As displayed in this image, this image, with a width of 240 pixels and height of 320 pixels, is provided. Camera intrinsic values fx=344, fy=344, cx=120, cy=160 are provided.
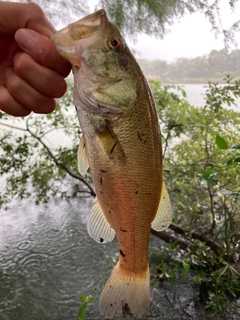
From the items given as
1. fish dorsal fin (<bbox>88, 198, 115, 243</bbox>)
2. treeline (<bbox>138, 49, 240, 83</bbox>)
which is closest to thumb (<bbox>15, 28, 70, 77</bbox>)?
fish dorsal fin (<bbox>88, 198, 115, 243</bbox>)

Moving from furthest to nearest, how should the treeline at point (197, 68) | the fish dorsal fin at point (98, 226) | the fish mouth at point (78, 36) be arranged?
the treeline at point (197, 68) → the fish dorsal fin at point (98, 226) → the fish mouth at point (78, 36)

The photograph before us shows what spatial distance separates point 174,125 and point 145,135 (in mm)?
1255

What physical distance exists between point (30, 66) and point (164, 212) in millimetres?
367

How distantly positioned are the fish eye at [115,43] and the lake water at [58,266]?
131 centimetres

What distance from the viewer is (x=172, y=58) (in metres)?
2.04

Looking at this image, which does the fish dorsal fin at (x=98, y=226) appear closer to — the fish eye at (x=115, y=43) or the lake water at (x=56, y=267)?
the fish eye at (x=115, y=43)

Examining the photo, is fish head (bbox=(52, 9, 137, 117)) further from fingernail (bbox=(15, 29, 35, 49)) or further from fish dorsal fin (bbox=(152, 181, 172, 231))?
fish dorsal fin (bbox=(152, 181, 172, 231))

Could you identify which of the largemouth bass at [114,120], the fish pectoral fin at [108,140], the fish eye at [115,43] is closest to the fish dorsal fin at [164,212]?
the largemouth bass at [114,120]

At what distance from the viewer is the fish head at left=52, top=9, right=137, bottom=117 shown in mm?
584

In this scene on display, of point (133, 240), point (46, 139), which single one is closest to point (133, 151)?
point (133, 240)

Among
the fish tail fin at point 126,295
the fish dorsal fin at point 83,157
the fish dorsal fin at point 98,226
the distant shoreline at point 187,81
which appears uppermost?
the distant shoreline at point 187,81

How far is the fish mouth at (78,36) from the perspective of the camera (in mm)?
572

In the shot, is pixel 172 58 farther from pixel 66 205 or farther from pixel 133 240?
pixel 133 240

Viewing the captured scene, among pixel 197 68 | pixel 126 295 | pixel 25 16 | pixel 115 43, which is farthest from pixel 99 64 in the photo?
pixel 197 68
